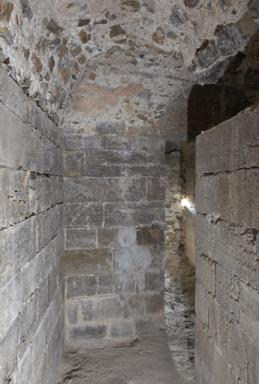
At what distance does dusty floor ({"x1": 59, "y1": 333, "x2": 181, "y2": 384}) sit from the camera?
11.8 feet

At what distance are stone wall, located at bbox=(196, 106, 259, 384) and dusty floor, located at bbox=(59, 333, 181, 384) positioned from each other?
2.77ft

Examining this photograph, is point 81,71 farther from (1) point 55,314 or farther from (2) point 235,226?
(1) point 55,314

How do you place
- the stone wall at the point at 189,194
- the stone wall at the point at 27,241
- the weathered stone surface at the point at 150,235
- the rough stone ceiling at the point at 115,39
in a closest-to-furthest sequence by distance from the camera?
the stone wall at the point at 27,241, the rough stone ceiling at the point at 115,39, the weathered stone surface at the point at 150,235, the stone wall at the point at 189,194

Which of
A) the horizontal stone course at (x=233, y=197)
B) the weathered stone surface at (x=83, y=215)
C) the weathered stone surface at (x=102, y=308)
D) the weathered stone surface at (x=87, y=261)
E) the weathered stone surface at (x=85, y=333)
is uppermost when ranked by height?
the horizontal stone course at (x=233, y=197)

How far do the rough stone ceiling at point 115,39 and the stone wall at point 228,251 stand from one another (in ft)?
2.60

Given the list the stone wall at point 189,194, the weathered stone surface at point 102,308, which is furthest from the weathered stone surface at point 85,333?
the stone wall at point 189,194

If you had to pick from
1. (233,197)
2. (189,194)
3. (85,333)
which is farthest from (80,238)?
(189,194)

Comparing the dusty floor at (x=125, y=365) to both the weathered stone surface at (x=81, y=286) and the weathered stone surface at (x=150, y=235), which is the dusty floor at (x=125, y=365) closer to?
the weathered stone surface at (x=81, y=286)

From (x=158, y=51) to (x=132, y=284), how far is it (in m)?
2.94

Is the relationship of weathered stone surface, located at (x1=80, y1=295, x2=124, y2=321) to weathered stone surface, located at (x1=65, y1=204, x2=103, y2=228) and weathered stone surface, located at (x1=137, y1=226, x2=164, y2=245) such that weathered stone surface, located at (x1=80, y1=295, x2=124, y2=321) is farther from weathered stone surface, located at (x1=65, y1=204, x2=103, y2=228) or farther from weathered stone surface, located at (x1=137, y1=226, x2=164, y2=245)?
weathered stone surface, located at (x1=65, y1=204, x2=103, y2=228)

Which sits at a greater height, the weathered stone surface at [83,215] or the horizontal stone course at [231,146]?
the horizontal stone course at [231,146]

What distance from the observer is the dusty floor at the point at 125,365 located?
359cm

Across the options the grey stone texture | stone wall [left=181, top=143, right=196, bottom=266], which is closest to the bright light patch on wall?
stone wall [left=181, top=143, right=196, bottom=266]

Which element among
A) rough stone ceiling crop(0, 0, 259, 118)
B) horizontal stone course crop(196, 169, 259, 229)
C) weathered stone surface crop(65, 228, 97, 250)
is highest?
rough stone ceiling crop(0, 0, 259, 118)
